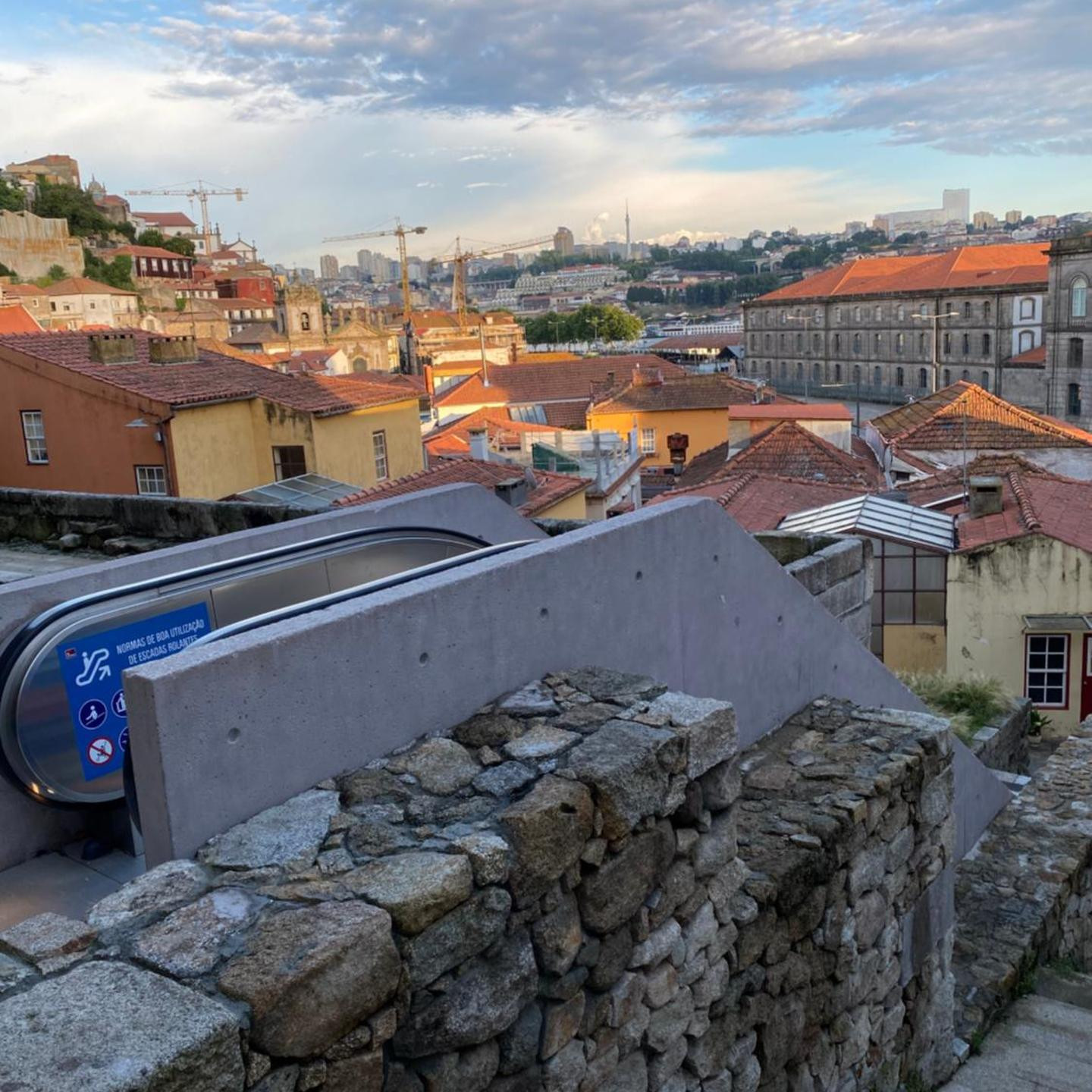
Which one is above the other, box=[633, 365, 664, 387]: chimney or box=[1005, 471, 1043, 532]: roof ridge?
box=[633, 365, 664, 387]: chimney

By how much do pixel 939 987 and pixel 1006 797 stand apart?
391cm

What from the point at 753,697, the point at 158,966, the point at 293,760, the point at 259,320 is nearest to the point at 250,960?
the point at 158,966

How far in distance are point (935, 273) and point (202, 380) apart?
78.8 m

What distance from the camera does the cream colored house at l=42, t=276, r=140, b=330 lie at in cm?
7331

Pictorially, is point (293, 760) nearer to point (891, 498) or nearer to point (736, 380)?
point (891, 498)

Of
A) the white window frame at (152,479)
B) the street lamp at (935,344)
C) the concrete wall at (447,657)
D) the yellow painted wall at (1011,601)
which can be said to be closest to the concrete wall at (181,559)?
the concrete wall at (447,657)

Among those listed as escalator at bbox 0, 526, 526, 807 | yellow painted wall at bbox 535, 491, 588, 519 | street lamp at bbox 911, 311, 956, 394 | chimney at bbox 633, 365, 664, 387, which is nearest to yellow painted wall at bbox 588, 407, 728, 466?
chimney at bbox 633, 365, 664, 387

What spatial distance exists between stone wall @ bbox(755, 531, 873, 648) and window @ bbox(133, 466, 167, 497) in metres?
15.6

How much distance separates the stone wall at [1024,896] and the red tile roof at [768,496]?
7.96 metres

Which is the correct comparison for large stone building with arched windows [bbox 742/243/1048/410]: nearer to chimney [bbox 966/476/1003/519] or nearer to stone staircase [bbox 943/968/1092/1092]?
chimney [bbox 966/476/1003/519]

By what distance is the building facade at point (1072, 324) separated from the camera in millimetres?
70062

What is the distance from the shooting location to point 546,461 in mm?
30266

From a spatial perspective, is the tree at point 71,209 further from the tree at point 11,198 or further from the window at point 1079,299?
the window at point 1079,299

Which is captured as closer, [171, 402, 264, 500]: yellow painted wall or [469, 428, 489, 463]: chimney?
[171, 402, 264, 500]: yellow painted wall
